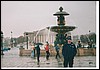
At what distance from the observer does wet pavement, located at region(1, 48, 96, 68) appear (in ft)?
25.1

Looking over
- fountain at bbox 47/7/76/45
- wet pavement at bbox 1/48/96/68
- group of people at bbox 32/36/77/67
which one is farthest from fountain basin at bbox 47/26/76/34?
wet pavement at bbox 1/48/96/68

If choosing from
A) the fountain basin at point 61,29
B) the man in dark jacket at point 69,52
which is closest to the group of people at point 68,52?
the man in dark jacket at point 69,52

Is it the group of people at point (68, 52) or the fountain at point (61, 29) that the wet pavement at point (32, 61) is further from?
the fountain at point (61, 29)

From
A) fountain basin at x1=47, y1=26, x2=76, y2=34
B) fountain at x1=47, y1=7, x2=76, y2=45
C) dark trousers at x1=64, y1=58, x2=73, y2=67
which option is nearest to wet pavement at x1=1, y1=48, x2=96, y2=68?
dark trousers at x1=64, y1=58, x2=73, y2=67

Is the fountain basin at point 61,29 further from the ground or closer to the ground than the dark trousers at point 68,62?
further from the ground

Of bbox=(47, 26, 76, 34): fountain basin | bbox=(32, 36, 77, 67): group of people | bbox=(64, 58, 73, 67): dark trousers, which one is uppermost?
bbox=(47, 26, 76, 34): fountain basin

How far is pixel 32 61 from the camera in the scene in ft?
25.2

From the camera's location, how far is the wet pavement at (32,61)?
764 centimetres

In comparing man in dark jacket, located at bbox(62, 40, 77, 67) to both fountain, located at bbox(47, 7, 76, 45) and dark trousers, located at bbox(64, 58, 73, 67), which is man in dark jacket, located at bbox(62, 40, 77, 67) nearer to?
dark trousers, located at bbox(64, 58, 73, 67)

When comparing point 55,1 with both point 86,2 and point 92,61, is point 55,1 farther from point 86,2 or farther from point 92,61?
point 92,61

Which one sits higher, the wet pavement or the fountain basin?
the fountain basin

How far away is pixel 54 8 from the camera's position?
7.65 meters

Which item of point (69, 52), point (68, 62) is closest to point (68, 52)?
point (69, 52)

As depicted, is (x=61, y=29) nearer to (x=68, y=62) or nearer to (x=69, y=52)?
(x=69, y=52)
